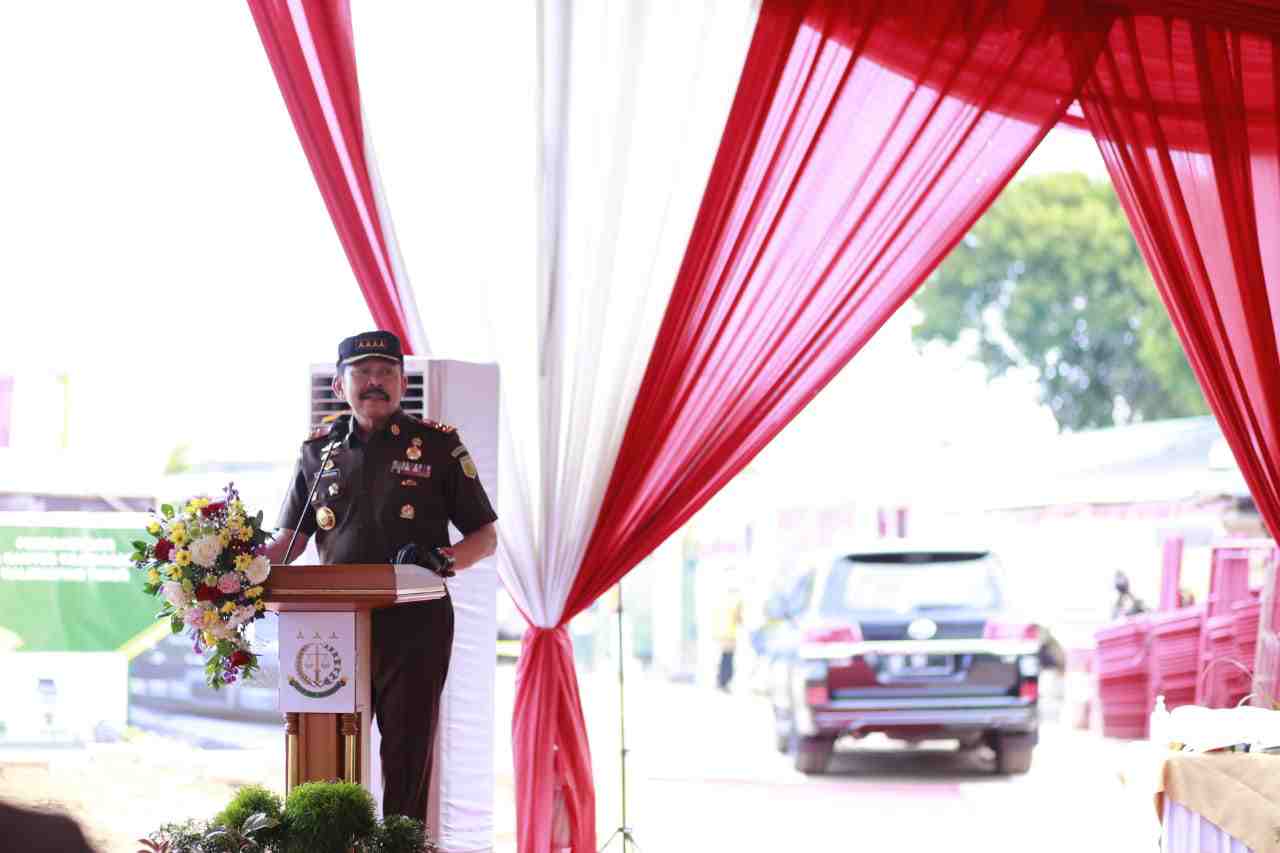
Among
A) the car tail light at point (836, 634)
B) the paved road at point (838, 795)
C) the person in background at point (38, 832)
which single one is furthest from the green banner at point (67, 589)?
the car tail light at point (836, 634)

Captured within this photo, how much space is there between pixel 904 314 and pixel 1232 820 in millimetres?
21785

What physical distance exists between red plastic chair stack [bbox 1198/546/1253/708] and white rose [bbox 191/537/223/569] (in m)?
7.41

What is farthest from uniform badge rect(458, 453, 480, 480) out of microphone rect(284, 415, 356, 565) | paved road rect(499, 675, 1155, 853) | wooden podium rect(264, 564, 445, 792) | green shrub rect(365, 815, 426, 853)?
paved road rect(499, 675, 1155, 853)

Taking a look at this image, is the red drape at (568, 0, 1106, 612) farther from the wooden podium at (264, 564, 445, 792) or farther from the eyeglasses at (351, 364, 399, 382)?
the wooden podium at (264, 564, 445, 792)

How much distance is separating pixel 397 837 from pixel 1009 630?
6085mm

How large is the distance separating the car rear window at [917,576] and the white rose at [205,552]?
611 cm

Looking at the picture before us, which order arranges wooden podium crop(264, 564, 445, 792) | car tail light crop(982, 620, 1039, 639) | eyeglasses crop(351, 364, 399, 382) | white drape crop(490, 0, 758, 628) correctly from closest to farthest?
wooden podium crop(264, 564, 445, 792)
eyeglasses crop(351, 364, 399, 382)
white drape crop(490, 0, 758, 628)
car tail light crop(982, 620, 1039, 639)

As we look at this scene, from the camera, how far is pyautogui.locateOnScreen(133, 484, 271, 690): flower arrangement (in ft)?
10.9

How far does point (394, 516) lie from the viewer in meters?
4.04

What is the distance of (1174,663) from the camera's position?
9.77 m

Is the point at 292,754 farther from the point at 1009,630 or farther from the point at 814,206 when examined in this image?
the point at 1009,630

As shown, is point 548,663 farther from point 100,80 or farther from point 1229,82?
point 1229,82

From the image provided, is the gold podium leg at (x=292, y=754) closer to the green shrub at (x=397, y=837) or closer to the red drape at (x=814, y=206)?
the green shrub at (x=397, y=837)

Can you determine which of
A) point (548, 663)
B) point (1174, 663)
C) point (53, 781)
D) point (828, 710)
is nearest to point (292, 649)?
point (548, 663)
